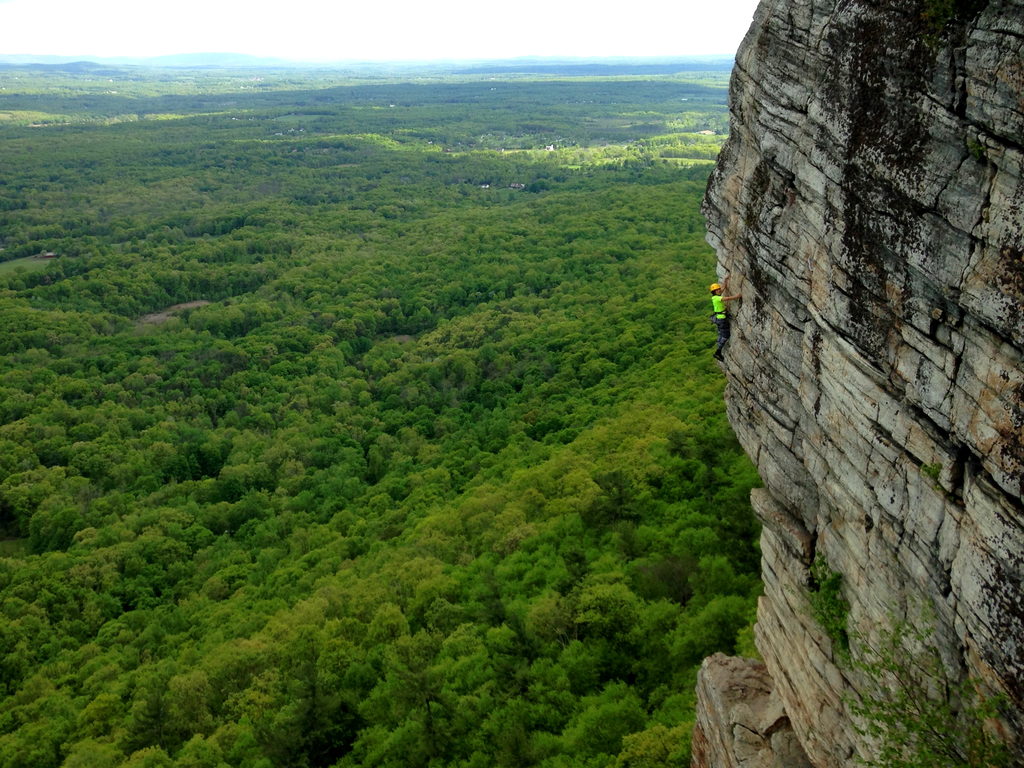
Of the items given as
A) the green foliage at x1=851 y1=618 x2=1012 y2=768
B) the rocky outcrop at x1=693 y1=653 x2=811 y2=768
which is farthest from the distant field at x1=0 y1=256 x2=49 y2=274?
the green foliage at x1=851 y1=618 x2=1012 y2=768

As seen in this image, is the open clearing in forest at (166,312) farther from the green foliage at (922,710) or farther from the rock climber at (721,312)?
A: the green foliage at (922,710)

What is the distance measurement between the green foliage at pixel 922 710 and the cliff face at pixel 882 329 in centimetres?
18

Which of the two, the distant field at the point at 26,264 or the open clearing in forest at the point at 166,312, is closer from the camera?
the open clearing in forest at the point at 166,312

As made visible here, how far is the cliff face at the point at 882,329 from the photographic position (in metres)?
8.25

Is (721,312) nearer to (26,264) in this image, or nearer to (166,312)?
(166,312)

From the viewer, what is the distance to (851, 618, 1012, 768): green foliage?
897 cm

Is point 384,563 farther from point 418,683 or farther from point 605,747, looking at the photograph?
point 605,747

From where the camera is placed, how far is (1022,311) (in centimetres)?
784

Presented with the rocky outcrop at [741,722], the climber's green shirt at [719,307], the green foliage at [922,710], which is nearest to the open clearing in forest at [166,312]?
the climber's green shirt at [719,307]

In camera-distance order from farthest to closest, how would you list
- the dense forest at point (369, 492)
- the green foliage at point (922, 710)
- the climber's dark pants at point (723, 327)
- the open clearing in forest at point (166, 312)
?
the open clearing in forest at point (166, 312) → the dense forest at point (369, 492) → the climber's dark pants at point (723, 327) → the green foliage at point (922, 710)

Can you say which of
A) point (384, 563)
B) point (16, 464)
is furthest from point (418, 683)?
point (16, 464)

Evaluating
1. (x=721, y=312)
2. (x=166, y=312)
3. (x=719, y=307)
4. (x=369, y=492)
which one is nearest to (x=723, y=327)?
(x=721, y=312)

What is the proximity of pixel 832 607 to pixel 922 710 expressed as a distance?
228 centimetres

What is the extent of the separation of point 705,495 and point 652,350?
21914 mm
